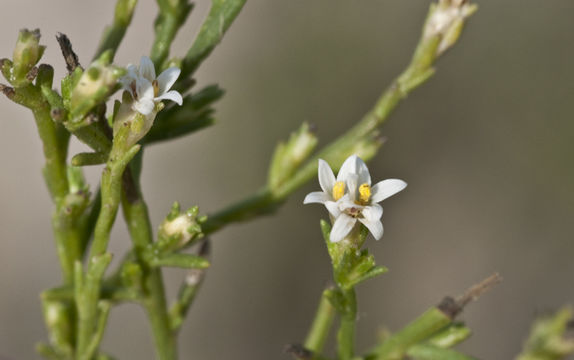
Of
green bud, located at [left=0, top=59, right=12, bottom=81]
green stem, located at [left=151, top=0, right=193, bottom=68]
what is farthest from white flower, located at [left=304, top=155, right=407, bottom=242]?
green bud, located at [left=0, top=59, right=12, bottom=81]

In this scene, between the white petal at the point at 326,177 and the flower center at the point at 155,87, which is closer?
the flower center at the point at 155,87

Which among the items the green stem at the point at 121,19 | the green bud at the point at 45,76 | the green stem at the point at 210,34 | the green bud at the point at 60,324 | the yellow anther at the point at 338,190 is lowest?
the green bud at the point at 60,324

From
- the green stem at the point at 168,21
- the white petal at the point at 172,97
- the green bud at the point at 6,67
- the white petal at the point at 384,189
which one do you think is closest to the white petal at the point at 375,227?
the white petal at the point at 384,189

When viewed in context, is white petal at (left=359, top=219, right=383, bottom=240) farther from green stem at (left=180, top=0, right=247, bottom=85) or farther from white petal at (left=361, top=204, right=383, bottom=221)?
green stem at (left=180, top=0, right=247, bottom=85)

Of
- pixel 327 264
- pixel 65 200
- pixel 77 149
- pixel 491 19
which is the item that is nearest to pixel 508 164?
pixel 491 19

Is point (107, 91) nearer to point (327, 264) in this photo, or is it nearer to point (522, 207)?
point (327, 264)

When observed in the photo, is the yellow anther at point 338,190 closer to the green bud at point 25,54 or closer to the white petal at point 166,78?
the white petal at point 166,78

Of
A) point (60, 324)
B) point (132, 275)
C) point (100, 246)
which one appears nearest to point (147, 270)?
point (132, 275)

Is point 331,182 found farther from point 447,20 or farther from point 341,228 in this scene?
point 447,20
